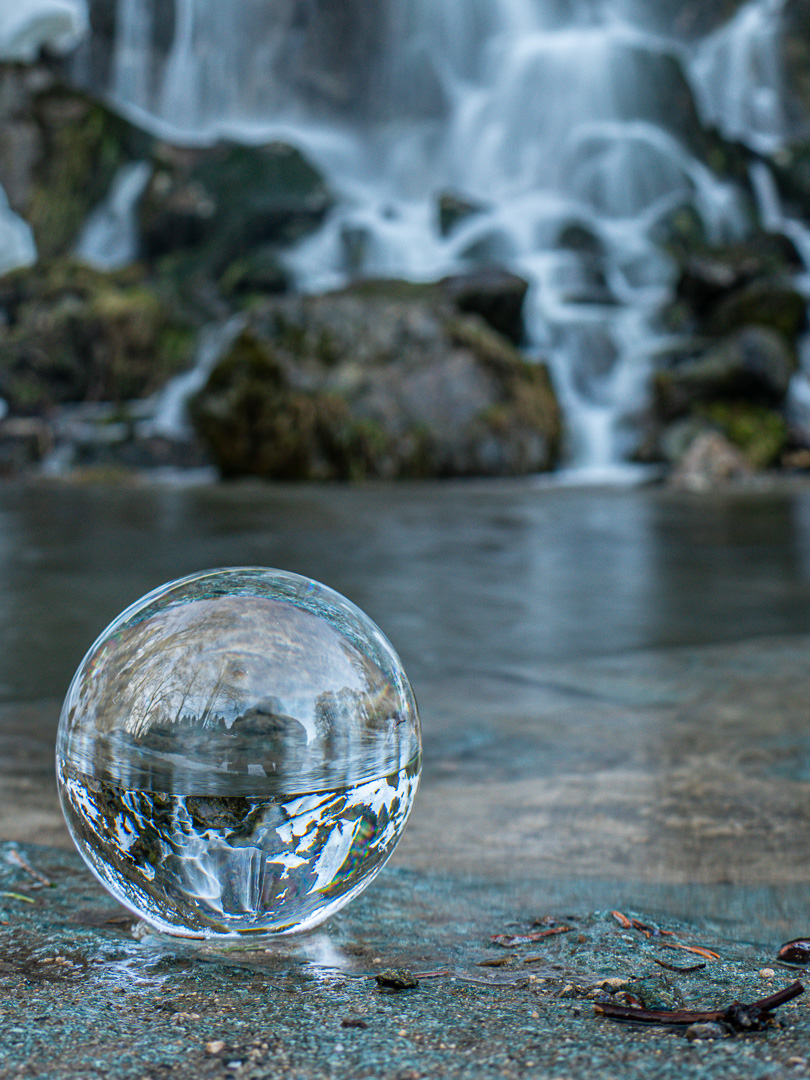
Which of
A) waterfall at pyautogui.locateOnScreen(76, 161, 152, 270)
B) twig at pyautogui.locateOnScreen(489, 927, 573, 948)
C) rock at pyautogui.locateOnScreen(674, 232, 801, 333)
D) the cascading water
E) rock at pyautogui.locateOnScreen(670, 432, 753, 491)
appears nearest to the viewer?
twig at pyautogui.locateOnScreen(489, 927, 573, 948)

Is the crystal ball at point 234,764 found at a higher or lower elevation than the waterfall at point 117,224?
lower

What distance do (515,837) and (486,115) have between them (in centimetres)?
3406

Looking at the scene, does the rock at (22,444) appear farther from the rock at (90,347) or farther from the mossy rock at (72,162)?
the mossy rock at (72,162)

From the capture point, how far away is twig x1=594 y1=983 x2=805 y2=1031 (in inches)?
44.8

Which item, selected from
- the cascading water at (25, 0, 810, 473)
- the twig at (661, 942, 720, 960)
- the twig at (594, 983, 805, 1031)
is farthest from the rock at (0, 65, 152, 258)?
the twig at (594, 983, 805, 1031)

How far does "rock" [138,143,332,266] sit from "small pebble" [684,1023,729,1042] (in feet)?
86.5

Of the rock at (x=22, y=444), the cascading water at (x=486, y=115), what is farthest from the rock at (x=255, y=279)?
the rock at (x=22, y=444)

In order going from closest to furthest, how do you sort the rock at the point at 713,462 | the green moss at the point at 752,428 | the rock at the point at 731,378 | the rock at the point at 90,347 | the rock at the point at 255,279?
the rock at the point at 713,462 < the green moss at the point at 752,428 < the rock at the point at 731,378 < the rock at the point at 90,347 < the rock at the point at 255,279

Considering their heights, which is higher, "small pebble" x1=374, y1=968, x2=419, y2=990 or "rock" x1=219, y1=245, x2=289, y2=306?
"rock" x1=219, y1=245, x2=289, y2=306

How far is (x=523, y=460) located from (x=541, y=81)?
21.7 metres

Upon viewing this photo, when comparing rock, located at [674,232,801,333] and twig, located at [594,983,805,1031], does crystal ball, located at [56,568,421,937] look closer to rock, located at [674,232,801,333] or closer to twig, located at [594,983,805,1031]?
twig, located at [594,983,805,1031]

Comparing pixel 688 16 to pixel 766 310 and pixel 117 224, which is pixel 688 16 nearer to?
pixel 117 224

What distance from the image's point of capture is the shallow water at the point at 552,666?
218 centimetres

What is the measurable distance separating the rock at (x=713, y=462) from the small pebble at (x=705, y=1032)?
14330 millimetres
